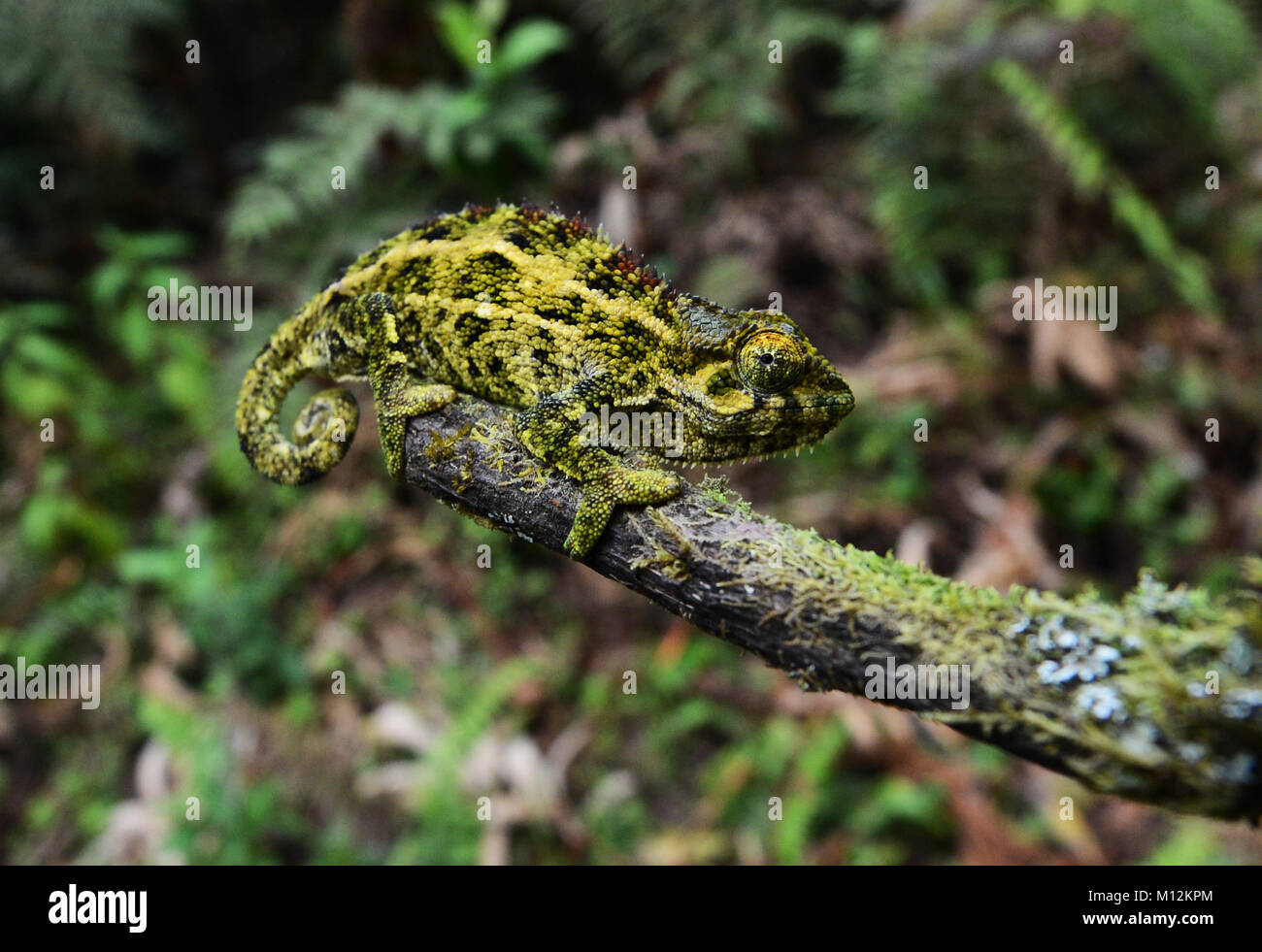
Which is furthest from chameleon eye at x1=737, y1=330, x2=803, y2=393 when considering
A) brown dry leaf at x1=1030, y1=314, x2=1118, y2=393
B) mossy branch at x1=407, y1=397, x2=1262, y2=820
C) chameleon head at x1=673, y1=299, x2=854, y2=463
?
brown dry leaf at x1=1030, y1=314, x2=1118, y2=393

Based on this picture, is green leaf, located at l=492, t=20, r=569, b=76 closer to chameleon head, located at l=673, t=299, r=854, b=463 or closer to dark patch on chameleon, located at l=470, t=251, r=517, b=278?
dark patch on chameleon, located at l=470, t=251, r=517, b=278

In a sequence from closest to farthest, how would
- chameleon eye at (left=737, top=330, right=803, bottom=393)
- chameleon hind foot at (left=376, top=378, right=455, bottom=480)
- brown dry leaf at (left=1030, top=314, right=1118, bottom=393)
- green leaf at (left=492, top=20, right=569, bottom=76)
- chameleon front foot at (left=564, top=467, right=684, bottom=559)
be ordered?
chameleon front foot at (left=564, top=467, right=684, bottom=559), chameleon eye at (left=737, top=330, right=803, bottom=393), chameleon hind foot at (left=376, top=378, right=455, bottom=480), brown dry leaf at (left=1030, top=314, right=1118, bottom=393), green leaf at (left=492, top=20, right=569, bottom=76)

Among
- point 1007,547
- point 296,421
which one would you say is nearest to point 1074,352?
point 1007,547

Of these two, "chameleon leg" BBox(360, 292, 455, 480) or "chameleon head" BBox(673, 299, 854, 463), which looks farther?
"chameleon leg" BBox(360, 292, 455, 480)

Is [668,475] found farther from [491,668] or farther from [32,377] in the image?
[32,377]

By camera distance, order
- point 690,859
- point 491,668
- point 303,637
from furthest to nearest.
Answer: point 303,637, point 491,668, point 690,859

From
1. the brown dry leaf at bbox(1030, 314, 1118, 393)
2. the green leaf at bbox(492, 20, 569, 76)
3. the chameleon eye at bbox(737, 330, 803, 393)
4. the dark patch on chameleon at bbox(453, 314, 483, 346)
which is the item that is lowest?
the chameleon eye at bbox(737, 330, 803, 393)

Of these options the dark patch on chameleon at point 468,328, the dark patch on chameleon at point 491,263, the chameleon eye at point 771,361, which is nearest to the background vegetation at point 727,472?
the chameleon eye at point 771,361
